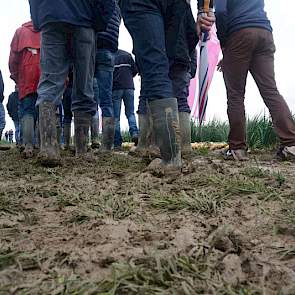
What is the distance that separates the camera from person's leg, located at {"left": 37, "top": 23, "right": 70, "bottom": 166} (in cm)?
250

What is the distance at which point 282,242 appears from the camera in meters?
1.06

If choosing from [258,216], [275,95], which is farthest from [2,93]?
[258,216]

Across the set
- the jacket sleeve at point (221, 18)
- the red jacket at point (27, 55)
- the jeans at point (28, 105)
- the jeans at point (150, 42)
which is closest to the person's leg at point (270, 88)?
the jacket sleeve at point (221, 18)

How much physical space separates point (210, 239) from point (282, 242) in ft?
0.65

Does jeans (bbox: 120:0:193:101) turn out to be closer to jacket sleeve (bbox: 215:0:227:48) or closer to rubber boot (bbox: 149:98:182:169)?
rubber boot (bbox: 149:98:182:169)

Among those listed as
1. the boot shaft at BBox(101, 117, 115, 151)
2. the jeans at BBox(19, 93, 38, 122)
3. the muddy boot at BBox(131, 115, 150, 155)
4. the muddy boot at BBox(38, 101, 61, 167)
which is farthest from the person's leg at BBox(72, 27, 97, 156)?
the jeans at BBox(19, 93, 38, 122)

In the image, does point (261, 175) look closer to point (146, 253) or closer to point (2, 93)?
point (146, 253)

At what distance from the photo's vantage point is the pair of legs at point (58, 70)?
98.8 inches

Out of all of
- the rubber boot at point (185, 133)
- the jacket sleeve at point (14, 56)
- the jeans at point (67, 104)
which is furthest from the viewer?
the jeans at point (67, 104)

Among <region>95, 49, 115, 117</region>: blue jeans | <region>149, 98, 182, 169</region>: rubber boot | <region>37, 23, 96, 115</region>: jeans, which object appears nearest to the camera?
<region>149, 98, 182, 169</region>: rubber boot

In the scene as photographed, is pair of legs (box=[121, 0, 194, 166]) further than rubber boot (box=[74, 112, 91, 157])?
No

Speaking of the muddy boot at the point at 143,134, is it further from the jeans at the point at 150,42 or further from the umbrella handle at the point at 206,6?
the jeans at the point at 150,42

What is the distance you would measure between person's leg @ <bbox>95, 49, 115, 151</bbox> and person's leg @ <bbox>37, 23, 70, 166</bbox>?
3.22 ft

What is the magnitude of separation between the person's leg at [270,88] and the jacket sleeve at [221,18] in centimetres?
27
